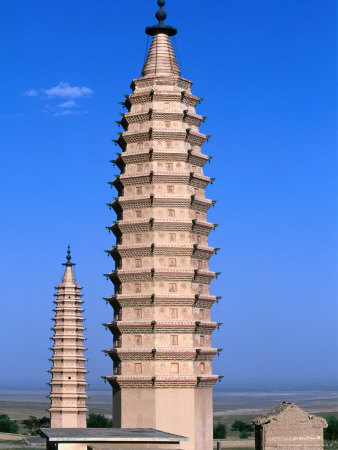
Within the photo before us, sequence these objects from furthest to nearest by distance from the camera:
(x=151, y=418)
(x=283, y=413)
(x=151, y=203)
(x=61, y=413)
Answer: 1. (x=61, y=413)
2. (x=151, y=203)
3. (x=151, y=418)
4. (x=283, y=413)

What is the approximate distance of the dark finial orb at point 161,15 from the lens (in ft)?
159

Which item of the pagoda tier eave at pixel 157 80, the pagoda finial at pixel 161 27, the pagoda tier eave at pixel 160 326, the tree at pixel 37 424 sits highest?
the pagoda finial at pixel 161 27

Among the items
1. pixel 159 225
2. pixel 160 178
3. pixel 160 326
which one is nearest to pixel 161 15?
pixel 160 178

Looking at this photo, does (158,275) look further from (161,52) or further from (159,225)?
(161,52)

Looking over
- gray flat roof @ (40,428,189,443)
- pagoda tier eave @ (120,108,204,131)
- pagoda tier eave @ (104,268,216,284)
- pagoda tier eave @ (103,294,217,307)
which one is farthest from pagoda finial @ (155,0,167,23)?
gray flat roof @ (40,428,189,443)

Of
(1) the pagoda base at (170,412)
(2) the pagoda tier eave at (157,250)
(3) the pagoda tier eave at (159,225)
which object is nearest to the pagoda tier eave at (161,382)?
(1) the pagoda base at (170,412)

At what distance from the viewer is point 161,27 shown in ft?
158

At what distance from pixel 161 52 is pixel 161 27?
51.6 inches

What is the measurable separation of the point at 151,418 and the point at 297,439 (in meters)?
7.74

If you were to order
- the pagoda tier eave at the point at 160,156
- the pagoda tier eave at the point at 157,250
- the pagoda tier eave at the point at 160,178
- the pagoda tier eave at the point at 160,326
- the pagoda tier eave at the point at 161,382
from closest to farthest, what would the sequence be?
the pagoda tier eave at the point at 161,382 < the pagoda tier eave at the point at 160,326 < the pagoda tier eave at the point at 157,250 < the pagoda tier eave at the point at 160,178 < the pagoda tier eave at the point at 160,156

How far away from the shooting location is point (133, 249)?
150 ft

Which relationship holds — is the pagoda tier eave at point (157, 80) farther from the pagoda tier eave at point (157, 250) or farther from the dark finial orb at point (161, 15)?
the pagoda tier eave at point (157, 250)

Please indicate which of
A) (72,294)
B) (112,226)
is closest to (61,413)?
(72,294)

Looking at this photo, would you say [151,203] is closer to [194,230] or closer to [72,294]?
[194,230]
